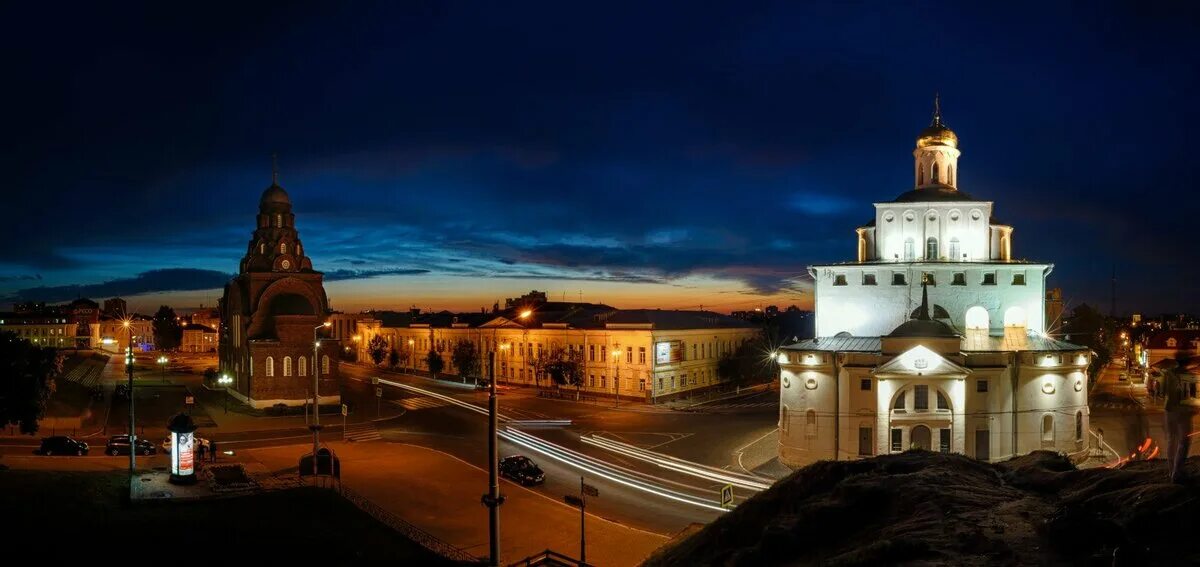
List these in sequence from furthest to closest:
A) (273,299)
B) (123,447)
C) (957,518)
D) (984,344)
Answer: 1. (273,299)
2. (984,344)
3. (123,447)
4. (957,518)

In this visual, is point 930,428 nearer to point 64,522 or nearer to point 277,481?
point 277,481

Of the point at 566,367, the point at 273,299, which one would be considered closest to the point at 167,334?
the point at 273,299

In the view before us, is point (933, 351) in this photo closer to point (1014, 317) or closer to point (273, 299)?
point (1014, 317)

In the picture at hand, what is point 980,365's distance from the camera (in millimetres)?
37531

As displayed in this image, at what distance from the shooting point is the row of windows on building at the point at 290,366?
57219mm

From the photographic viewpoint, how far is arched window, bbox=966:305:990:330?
141 feet

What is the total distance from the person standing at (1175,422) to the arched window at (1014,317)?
3006 cm

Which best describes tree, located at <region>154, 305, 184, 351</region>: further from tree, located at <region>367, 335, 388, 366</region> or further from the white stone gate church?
the white stone gate church

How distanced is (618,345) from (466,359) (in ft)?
67.8

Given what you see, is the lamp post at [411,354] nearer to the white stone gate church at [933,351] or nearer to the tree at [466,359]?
the tree at [466,359]

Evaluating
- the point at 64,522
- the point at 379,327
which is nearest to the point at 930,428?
the point at 64,522

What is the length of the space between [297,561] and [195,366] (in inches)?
3445

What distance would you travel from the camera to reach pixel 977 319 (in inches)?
1703

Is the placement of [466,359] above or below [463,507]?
above
